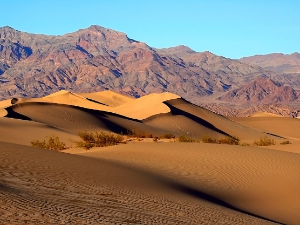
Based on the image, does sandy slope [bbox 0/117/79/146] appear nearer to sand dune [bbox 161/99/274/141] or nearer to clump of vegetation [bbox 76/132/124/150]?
clump of vegetation [bbox 76/132/124/150]

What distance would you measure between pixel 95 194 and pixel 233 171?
28.6ft

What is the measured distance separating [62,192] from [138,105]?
6469cm

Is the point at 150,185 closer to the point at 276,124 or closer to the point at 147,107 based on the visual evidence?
the point at 147,107

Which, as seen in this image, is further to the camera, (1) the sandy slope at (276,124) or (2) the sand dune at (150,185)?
(1) the sandy slope at (276,124)

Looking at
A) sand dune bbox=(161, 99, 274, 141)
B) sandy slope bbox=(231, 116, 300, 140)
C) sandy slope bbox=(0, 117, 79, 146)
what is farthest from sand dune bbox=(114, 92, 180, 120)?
sandy slope bbox=(0, 117, 79, 146)

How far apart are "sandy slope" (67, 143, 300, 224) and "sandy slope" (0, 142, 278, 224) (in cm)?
21

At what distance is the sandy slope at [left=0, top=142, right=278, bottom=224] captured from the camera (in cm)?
909

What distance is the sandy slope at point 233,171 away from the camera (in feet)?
50.7

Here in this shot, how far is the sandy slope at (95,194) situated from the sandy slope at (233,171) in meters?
0.21

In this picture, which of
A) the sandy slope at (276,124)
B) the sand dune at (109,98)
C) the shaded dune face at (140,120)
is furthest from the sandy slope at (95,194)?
the sand dune at (109,98)

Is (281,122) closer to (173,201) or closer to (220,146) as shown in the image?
(220,146)

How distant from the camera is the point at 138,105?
75812 millimetres

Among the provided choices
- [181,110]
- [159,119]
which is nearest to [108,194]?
[159,119]

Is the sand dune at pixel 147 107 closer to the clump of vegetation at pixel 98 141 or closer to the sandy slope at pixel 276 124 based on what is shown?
the sandy slope at pixel 276 124
